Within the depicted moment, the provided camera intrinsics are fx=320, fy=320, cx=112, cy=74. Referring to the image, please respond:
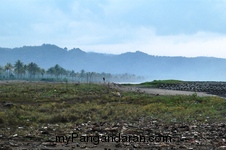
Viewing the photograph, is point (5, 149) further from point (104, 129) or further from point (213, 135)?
point (213, 135)

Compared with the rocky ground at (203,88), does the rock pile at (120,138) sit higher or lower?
lower

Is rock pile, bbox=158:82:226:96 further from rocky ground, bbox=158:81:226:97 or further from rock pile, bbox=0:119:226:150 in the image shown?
rock pile, bbox=0:119:226:150

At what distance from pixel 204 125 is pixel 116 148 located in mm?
7922

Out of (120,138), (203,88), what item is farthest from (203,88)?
(120,138)

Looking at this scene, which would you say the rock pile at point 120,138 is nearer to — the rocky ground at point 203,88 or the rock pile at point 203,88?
the rocky ground at point 203,88

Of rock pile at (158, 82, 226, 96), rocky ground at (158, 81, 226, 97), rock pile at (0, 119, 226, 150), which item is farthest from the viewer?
rock pile at (158, 82, 226, 96)

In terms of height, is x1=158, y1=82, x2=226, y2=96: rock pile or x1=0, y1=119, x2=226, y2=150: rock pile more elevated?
x1=158, y1=82, x2=226, y2=96: rock pile

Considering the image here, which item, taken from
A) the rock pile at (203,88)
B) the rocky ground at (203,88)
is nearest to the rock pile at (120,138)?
the rocky ground at (203,88)

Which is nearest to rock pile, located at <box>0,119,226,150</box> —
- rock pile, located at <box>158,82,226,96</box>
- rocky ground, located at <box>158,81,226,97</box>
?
rocky ground, located at <box>158,81,226,97</box>

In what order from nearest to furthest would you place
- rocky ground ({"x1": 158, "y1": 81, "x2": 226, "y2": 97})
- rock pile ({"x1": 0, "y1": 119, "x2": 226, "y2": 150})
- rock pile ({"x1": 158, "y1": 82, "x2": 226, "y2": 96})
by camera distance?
rock pile ({"x1": 0, "y1": 119, "x2": 226, "y2": 150}) < rocky ground ({"x1": 158, "y1": 81, "x2": 226, "y2": 97}) < rock pile ({"x1": 158, "y1": 82, "x2": 226, "y2": 96})

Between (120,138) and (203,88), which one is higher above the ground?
(203,88)

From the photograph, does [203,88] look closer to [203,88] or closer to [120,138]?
[203,88]

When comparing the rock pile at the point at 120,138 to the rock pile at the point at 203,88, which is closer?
the rock pile at the point at 120,138

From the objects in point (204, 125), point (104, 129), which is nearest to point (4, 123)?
point (104, 129)
